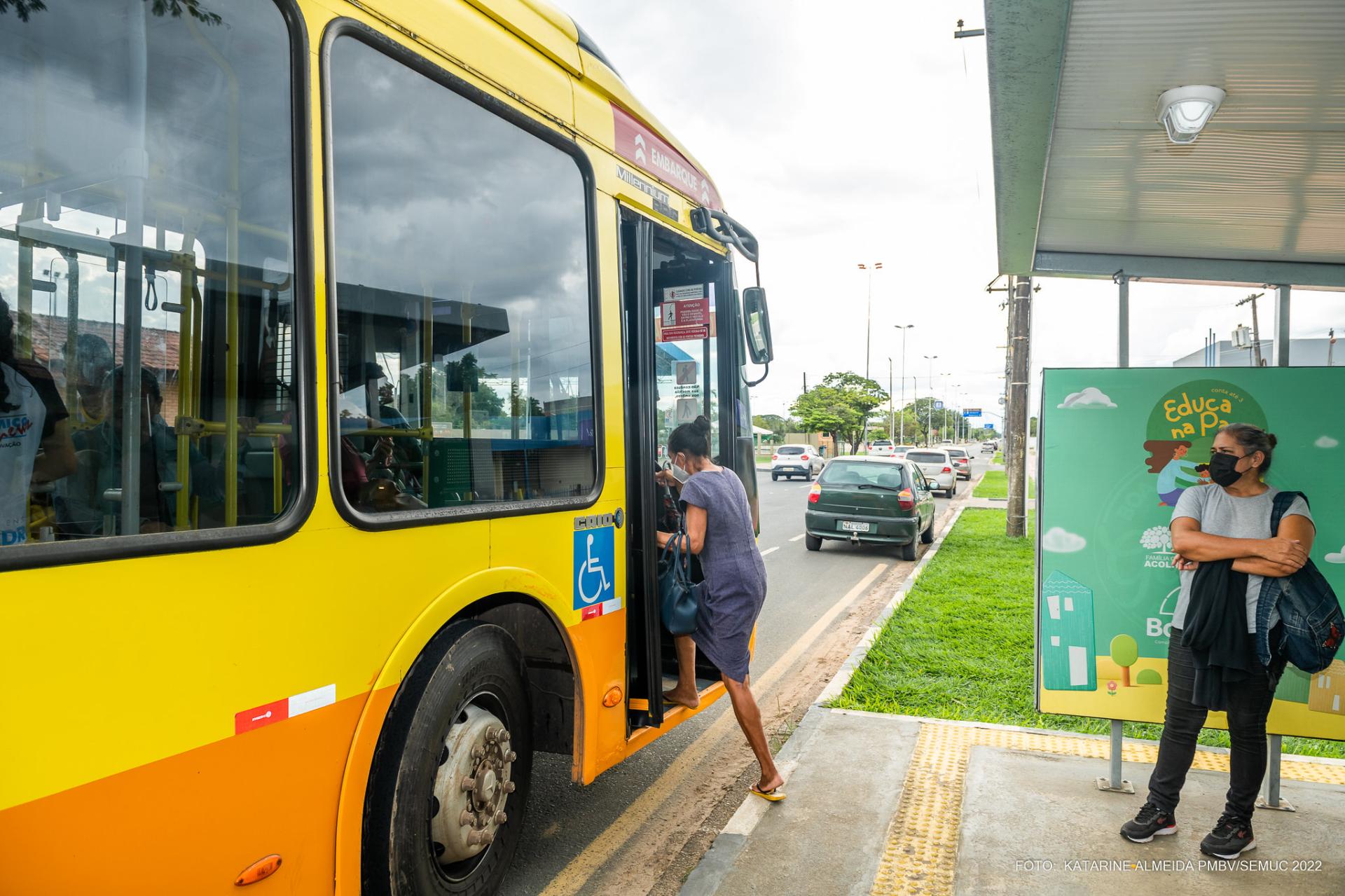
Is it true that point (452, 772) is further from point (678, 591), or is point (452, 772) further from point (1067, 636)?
point (1067, 636)

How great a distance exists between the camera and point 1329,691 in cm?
419

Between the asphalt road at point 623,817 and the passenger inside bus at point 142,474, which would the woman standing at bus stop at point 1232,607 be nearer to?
the asphalt road at point 623,817

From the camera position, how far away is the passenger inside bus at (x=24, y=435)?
1762mm

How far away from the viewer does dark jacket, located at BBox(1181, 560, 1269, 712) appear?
3.58m

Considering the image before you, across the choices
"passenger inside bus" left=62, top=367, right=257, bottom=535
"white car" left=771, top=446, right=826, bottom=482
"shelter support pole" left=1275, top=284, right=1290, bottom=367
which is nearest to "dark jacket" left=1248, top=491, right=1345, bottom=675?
"shelter support pole" left=1275, top=284, right=1290, bottom=367

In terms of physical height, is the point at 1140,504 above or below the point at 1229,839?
above

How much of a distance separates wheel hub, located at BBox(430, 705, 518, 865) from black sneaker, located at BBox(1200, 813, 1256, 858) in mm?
2910

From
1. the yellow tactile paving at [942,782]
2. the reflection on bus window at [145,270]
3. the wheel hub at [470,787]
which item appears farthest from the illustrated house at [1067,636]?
the reflection on bus window at [145,270]

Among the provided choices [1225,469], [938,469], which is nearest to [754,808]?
[1225,469]

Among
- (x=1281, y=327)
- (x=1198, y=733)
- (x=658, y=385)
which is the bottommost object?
(x=1198, y=733)

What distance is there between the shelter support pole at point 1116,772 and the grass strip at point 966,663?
0.67 meters

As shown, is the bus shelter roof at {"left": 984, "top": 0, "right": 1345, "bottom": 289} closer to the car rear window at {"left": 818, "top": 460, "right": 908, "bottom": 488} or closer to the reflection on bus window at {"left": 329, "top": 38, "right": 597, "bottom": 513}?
the reflection on bus window at {"left": 329, "top": 38, "right": 597, "bottom": 513}

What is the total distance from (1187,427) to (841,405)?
64.2 metres

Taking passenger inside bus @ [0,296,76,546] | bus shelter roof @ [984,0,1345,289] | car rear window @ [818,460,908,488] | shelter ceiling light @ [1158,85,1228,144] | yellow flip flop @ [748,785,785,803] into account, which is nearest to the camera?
passenger inside bus @ [0,296,76,546]
